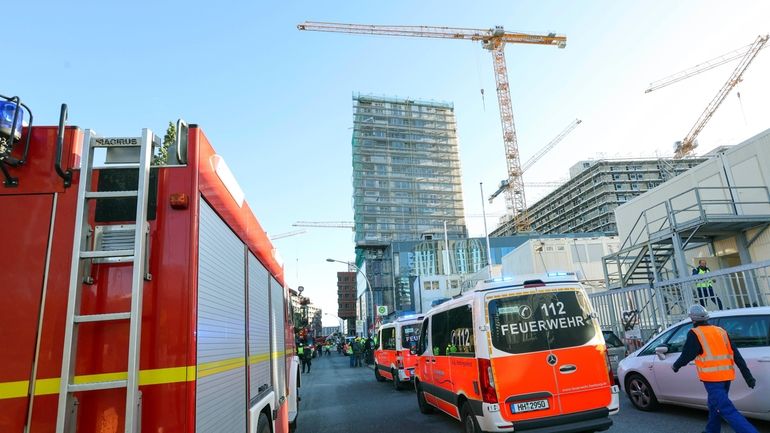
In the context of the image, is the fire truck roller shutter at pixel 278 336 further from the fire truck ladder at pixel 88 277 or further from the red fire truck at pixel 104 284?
the fire truck ladder at pixel 88 277

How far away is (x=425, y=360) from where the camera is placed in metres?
8.73

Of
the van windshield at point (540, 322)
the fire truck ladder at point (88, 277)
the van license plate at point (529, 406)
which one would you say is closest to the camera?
the fire truck ladder at point (88, 277)

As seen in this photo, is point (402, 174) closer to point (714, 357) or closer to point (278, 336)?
point (278, 336)

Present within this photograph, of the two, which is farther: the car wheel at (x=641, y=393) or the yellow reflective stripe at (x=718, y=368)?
the car wheel at (x=641, y=393)

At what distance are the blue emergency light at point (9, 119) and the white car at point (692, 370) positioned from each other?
817 centimetres

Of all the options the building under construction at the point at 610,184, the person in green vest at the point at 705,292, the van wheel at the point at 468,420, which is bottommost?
the van wheel at the point at 468,420

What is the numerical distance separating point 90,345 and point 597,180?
4301 inches

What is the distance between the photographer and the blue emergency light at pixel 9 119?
265 centimetres

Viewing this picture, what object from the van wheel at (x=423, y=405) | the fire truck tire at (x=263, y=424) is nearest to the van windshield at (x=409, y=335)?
the van wheel at (x=423, y=405)

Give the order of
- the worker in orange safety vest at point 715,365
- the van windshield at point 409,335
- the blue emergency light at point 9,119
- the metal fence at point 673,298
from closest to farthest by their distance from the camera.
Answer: the blue emergency light at point 9,119 < the worker in orange safety vest at point 715,365 < the metal fence at point 673,298 < the van windshield at point 409,335

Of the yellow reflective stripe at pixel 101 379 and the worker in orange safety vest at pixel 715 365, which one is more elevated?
the yellow reflective stripe at pixel 101 379

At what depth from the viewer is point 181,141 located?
10.0ft

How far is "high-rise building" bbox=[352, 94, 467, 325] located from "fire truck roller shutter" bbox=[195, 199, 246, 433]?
89102 millimetres

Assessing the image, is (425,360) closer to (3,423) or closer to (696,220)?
(3,423)
